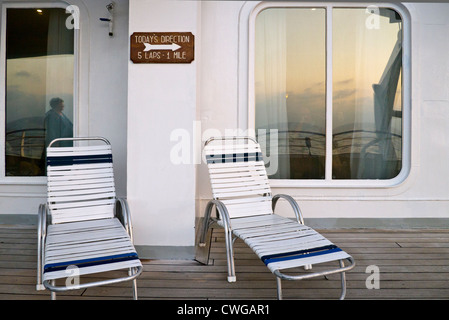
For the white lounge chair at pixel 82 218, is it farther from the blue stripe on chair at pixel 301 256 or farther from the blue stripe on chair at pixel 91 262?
the blue stripe on chair at pixel 301 256

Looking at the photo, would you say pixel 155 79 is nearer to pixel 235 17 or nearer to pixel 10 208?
pixel 235 17

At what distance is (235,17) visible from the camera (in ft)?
13.7

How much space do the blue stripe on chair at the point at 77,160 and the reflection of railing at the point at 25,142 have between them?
122 centimetres

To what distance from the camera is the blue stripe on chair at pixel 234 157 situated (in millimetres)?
3520

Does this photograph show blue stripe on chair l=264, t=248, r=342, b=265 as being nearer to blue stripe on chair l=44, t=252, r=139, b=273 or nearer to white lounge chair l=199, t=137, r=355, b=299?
white lounge chair l=199, t=137, r=355, b=299

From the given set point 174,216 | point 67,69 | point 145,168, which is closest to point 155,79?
point 145,168

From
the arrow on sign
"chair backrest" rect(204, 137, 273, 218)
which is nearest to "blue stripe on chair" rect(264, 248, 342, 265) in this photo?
"chair backrest" rect(204, 137, 273, 218)

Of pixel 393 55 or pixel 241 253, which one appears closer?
pixel 241 253

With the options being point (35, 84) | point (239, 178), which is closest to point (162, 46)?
point (239, 178)

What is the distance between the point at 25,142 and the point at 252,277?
314cm

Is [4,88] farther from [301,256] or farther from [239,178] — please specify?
[301,256]

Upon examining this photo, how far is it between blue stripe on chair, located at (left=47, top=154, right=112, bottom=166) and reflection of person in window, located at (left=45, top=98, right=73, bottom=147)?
41.9 inches
